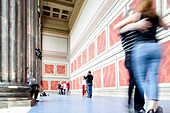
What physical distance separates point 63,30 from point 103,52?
41.9 feet

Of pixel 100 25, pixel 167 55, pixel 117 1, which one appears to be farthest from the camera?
pixel 100 25

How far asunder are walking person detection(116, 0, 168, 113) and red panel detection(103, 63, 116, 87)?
21.5ft

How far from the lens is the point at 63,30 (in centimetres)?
2102

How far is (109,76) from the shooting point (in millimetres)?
8703

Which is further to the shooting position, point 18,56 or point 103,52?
point 103,52

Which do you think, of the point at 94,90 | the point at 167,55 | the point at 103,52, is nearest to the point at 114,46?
the point at 103,52

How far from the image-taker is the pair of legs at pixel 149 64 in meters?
1.55

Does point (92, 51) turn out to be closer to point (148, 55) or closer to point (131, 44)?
point (131, 44)

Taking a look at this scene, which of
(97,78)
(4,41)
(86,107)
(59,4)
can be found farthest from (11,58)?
(59,4)

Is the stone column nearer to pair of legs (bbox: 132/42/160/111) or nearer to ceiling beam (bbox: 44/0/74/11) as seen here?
pair of legs (bbox: 132/42/160/111)

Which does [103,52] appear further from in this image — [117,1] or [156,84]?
[156,84]

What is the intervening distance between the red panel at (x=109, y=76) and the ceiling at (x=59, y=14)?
9374mm

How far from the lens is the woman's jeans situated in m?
1.55

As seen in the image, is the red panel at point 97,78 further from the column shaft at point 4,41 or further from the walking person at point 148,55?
the walking person at point 148,55
